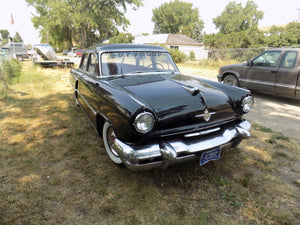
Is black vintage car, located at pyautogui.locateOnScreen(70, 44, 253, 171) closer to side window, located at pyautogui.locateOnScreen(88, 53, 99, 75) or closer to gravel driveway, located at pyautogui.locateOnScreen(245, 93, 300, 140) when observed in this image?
side window, located at pyautogui.locateOnScreen(88, 53, 99, 75)

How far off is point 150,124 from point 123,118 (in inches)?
12.1

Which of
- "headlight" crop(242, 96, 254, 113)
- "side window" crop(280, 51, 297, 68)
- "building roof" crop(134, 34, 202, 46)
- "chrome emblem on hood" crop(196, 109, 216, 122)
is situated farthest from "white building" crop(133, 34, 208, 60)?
"chrome emblem on hood" crop(196, 109, 216, 122)

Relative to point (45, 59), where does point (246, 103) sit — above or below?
below

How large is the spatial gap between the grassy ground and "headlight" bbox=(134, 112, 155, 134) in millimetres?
858

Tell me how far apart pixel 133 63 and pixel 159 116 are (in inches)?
64.1

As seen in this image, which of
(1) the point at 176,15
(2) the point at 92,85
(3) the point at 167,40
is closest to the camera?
(2) the point at 92,85

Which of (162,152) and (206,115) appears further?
(206,115)

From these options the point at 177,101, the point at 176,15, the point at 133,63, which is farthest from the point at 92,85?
the point at 176,15

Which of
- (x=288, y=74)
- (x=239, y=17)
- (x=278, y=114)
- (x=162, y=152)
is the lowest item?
(x=278, y=114)

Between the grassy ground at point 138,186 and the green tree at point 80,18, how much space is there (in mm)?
36301

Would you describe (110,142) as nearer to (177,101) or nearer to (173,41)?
(177,101)

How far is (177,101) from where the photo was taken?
2266mm

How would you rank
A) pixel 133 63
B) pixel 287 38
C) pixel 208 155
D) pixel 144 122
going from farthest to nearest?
pixel 287 38 → pixel 133 63 → pixel 208 155 → pixel 144 122

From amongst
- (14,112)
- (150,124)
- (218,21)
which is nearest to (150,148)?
(150,124)
